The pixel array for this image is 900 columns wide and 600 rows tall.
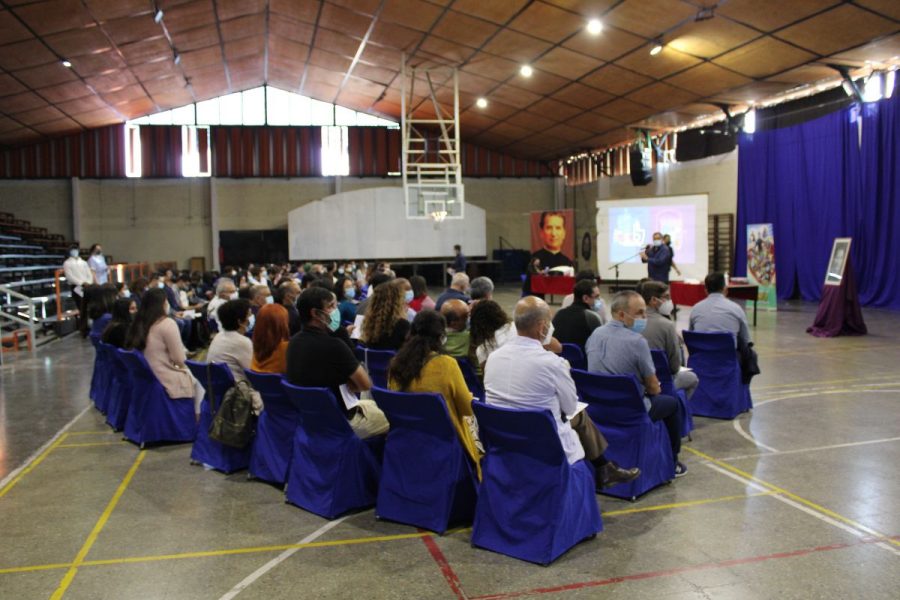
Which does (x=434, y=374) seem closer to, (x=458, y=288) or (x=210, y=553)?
(x=210, y=553)

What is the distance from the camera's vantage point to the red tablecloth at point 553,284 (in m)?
16.2

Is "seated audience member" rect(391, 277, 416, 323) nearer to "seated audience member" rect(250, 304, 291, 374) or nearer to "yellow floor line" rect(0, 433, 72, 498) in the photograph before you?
"seated audience member" rect(250, 304, 291, 374)


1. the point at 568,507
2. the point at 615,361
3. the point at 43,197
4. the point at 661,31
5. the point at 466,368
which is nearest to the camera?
the point at 568,507

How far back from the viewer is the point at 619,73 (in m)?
14.5

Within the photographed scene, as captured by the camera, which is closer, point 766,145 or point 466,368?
point 466,368

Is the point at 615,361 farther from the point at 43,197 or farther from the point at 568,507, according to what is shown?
the point at 43,197

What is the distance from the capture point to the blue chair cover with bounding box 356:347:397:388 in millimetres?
4930

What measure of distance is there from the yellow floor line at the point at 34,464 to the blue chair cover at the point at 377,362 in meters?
2.31

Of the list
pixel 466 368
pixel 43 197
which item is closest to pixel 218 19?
pixel 43 197

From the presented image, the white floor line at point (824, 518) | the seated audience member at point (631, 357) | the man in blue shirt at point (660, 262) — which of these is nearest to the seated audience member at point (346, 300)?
the seated audience member at point (631, 357)

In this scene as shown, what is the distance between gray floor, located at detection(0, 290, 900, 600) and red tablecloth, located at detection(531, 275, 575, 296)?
10481 mm

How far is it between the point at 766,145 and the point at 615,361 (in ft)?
45.1

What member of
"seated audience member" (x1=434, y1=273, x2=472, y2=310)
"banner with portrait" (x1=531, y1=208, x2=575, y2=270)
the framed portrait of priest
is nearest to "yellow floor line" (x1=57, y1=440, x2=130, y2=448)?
"seated audience member" (x1=434, y1=273, x2=472, y2=310)

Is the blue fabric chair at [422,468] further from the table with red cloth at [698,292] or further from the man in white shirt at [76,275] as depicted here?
the man in white shirt at [76,275]
